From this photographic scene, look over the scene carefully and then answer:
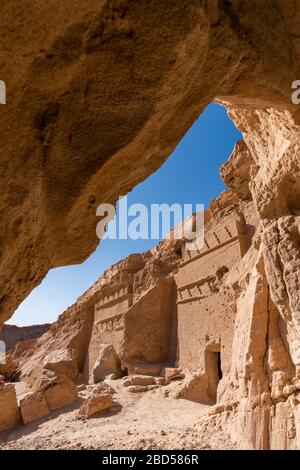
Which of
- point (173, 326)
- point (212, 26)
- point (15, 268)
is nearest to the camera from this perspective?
point (15, 268)

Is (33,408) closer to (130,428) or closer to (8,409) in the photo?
(8,409)

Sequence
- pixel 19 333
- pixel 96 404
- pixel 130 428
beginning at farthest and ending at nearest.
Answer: pixel 19 333
pixel 96 404
pixel 130 428

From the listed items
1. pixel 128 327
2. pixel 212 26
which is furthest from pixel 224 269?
pixel 212 26

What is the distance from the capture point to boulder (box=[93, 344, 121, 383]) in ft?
54.4

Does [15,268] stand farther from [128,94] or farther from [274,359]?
[274,359]

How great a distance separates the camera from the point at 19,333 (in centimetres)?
4100

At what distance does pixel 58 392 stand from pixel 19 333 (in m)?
30.3

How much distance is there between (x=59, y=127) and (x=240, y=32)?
1.75 metres

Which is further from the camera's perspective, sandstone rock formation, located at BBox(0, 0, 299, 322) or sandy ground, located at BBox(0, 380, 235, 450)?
sandy ground, located at BBox(0, 380, 235, 450)

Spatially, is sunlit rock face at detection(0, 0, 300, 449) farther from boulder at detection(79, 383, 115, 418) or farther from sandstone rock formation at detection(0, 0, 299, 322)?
boulder at detection(79, 383, 115, 418)

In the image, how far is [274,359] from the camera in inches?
239

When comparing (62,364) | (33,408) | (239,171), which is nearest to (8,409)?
(33,408)

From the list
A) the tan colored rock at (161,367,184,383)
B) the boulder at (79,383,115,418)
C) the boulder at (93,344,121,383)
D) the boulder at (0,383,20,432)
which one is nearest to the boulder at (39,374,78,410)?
the boulder at (0,383,20,432)

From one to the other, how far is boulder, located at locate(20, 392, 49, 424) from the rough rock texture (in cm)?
2766
